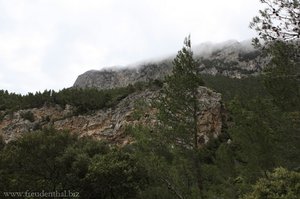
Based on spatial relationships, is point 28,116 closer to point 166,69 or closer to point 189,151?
point 189,151

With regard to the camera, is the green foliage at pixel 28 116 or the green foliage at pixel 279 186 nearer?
the green foliage at pixel 279 186

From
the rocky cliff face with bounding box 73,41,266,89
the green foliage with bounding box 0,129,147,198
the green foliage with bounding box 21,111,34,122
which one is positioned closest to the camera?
the green foliage with bounding box 0,129,147,198

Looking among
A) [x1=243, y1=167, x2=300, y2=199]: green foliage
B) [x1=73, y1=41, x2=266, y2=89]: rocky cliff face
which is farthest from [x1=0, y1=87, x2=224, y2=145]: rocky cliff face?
[x1=73, y1=41, x2=266, y2=89]: rocky cliff face

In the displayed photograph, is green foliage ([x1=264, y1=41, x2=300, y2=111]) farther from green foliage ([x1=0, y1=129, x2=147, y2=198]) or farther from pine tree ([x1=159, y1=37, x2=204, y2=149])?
green foliage ([x1=0, y1=129, x2=147, y2=198])

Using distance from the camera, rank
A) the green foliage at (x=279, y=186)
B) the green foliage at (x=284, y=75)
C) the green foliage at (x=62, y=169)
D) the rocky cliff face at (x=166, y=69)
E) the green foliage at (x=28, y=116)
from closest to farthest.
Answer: the green foliage at (x=284, y=75) → the green foliage at (x=279, y=186) → the green foliage at (x=62, y=169) → the green foliage at (x=28, y=116) → the rocky cliff face at (x=166, y=69)

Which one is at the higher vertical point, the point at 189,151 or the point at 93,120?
the point at 189,151

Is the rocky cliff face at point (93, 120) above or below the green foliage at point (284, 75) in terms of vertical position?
below

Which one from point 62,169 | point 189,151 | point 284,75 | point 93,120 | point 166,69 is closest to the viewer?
point 284,75

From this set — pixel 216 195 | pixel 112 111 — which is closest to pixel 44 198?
pixel 216 195

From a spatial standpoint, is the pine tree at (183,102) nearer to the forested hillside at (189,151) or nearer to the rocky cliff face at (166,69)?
the forested hillside at (189,151)

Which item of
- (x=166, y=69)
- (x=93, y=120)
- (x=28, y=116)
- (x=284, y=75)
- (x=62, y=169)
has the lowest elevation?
(x=93, y=120)

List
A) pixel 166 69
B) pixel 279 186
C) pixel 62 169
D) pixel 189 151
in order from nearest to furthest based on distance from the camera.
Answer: pixel 279 186 → pixel 189 151 → pixel 62 169 → pixel 166 69

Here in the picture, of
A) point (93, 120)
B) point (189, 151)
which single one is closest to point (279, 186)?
point (189, 151)

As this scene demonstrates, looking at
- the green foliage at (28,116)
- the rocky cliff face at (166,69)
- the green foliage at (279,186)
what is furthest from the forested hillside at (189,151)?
the rocky cliff face at (166,69)
